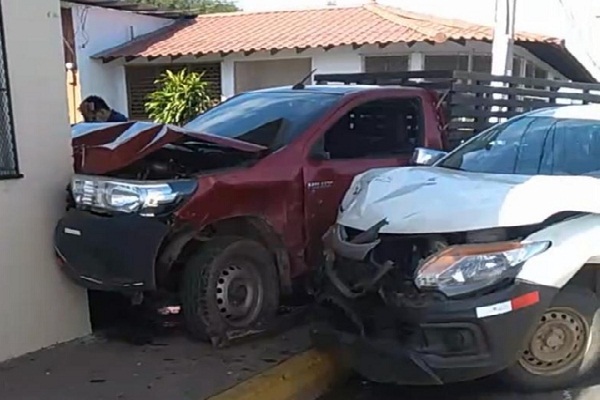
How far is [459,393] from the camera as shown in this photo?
15.1 feet

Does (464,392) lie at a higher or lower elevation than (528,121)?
lower

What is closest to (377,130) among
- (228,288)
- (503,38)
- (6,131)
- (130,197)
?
(228,288)

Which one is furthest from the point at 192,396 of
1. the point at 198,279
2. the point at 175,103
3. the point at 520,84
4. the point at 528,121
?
the point at 175,103

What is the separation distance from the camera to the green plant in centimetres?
1797

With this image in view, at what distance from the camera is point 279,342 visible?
535 centimetres

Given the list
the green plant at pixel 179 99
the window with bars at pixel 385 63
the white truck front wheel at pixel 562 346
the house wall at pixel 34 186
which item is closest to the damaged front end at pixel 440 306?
the white truck front wheel at pixel 562 346

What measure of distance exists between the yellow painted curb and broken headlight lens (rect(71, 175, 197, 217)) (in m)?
1.25

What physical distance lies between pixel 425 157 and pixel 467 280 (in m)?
1.94

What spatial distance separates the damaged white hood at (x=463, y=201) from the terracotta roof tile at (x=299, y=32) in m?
12.0

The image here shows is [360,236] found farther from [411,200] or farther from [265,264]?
[265,264]

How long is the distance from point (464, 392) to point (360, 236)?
116 cm

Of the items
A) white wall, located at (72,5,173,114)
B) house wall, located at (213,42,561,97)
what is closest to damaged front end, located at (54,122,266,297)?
house wall, located at (213,42,561,97)

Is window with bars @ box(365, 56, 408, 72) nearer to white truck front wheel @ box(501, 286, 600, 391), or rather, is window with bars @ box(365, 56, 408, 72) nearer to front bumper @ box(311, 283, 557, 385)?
white truck front wheel @ box(501, 286, 600, 391)

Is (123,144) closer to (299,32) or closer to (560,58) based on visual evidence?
A: (299,32)
